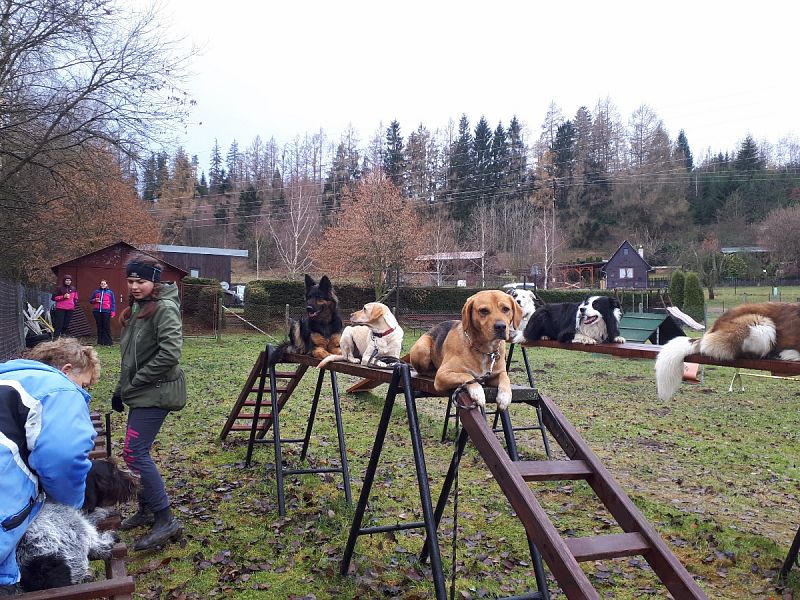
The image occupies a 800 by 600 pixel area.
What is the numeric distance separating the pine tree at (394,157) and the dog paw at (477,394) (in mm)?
54987

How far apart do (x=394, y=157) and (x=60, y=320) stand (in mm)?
46283

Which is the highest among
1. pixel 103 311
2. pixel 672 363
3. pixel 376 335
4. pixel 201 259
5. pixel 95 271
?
pixel 201 259

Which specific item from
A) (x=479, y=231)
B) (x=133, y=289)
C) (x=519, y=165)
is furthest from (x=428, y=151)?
(x=133, y=289)

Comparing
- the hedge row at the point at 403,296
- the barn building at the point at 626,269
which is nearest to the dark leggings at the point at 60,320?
the hedge row at the point at 403,296

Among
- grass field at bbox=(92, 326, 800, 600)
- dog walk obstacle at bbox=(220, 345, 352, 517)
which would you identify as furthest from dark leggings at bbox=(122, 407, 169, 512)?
dog walk obstacle at bbox=(220, 345, 352, 517)

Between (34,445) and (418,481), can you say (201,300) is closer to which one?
(418,481)

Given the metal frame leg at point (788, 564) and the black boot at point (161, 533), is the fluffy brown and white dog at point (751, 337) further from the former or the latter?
the black boot at point (161, 533)

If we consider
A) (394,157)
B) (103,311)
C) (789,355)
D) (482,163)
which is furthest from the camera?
(482,163)

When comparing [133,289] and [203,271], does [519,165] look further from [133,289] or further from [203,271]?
[133,289]

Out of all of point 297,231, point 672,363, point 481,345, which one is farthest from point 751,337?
point 297,231

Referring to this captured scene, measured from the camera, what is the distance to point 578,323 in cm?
799

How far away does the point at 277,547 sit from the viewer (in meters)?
5.38

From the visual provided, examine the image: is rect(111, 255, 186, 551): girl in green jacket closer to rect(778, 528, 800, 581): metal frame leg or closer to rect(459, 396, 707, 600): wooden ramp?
rect(459, 396, 707, 600): wooden ramp

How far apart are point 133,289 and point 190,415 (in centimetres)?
603
